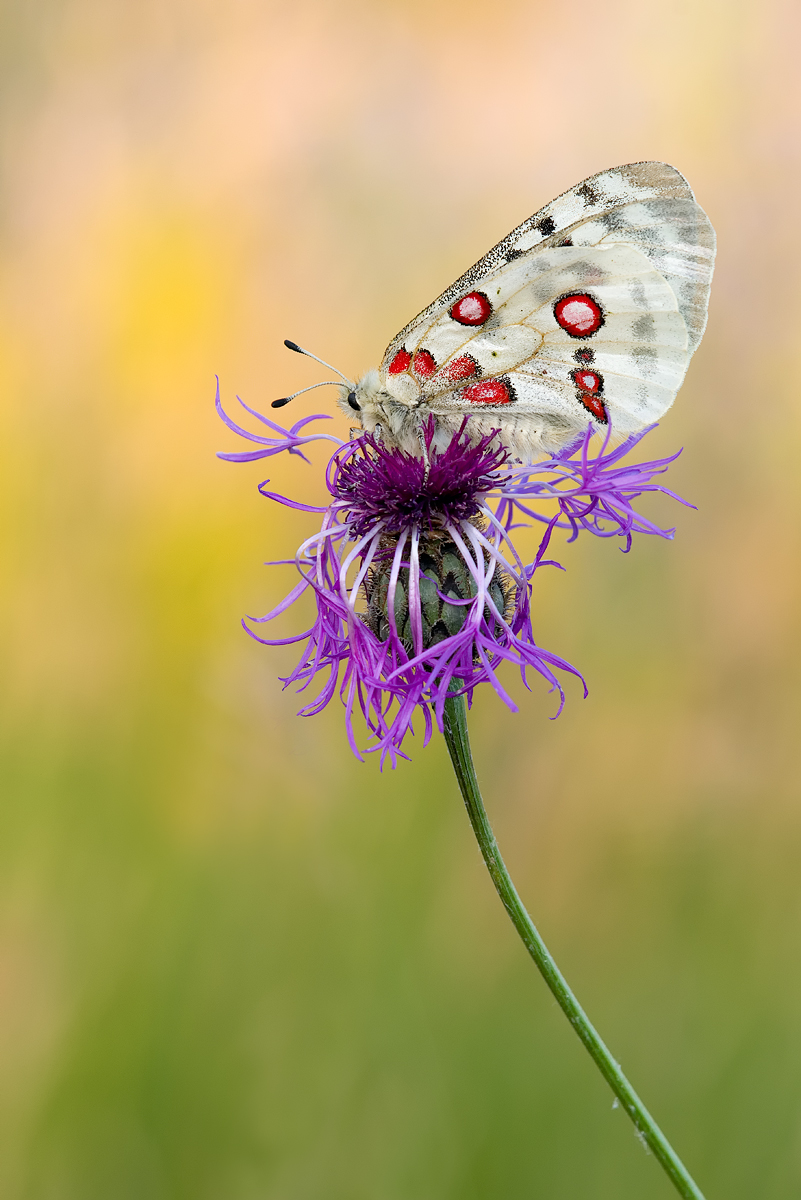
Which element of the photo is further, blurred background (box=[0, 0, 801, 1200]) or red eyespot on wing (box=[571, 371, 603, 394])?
blurred background (box=[0, 0, 801, 1200])

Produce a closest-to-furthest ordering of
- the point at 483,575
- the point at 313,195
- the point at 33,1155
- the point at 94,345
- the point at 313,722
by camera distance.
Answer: the point at 483,575 → the point at 33,1155 → the point at 313,722 → the point at 94,345 → the point at 313,195

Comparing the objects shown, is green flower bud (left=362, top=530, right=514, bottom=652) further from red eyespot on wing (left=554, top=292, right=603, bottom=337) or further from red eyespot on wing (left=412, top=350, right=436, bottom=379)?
red eyespot on wing (left=554, top=292, right=603, bottom=337)

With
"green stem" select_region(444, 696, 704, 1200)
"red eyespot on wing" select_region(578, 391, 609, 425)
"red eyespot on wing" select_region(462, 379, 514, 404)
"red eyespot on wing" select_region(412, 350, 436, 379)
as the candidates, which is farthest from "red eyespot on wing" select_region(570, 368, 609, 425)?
"green stem" select_region(444, 696, 704, 1200)

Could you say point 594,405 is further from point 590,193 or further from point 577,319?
point 590,193

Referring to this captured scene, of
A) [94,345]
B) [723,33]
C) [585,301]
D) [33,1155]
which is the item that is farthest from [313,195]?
[33,1155]

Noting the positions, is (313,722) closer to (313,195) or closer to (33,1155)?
Result: (33,1155)

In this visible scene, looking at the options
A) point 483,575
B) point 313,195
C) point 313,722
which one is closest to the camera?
point 483,575

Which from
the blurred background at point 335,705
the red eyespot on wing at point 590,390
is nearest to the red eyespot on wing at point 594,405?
the red eyespot on wing at point 590,390
